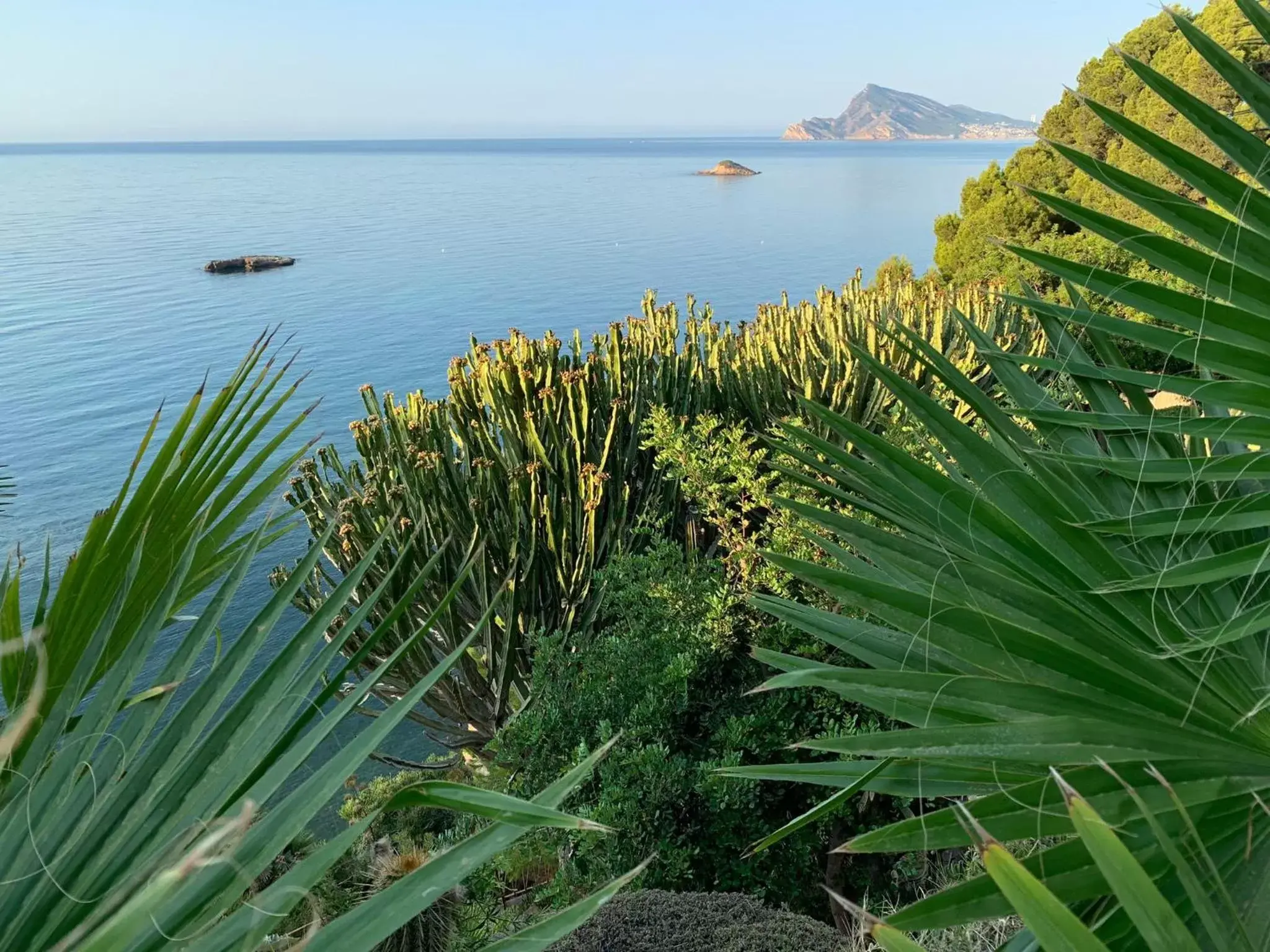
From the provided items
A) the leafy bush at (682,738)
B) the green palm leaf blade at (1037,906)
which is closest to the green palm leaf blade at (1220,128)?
the green palm leaf blade at (1037,906)

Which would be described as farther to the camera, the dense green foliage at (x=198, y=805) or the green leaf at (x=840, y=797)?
the green leaf at (x=840, y=797)

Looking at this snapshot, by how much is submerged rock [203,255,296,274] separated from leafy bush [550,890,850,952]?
45.4 metres

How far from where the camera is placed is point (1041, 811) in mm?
899

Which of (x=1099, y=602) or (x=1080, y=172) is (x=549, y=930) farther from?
(x=1080, y=172)

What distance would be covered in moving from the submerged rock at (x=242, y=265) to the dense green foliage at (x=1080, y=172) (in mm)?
34494

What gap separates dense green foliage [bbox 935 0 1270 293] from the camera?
47.5 ft

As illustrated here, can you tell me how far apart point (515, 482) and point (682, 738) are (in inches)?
82.6

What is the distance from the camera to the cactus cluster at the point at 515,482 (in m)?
5.61

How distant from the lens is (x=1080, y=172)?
61.3ft

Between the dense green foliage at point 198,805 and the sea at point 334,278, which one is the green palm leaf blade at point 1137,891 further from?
the sea at point 334,278

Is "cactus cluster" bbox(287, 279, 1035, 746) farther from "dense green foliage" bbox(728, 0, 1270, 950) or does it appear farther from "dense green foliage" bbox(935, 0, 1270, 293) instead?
"dense green foliage" bbox(935, 0, 1270, 293)

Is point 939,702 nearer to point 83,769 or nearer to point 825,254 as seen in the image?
point 83,769

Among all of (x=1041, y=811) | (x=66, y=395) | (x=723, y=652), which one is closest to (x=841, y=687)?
(x=1041, y=811)

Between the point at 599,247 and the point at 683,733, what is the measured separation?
42.8 meters
